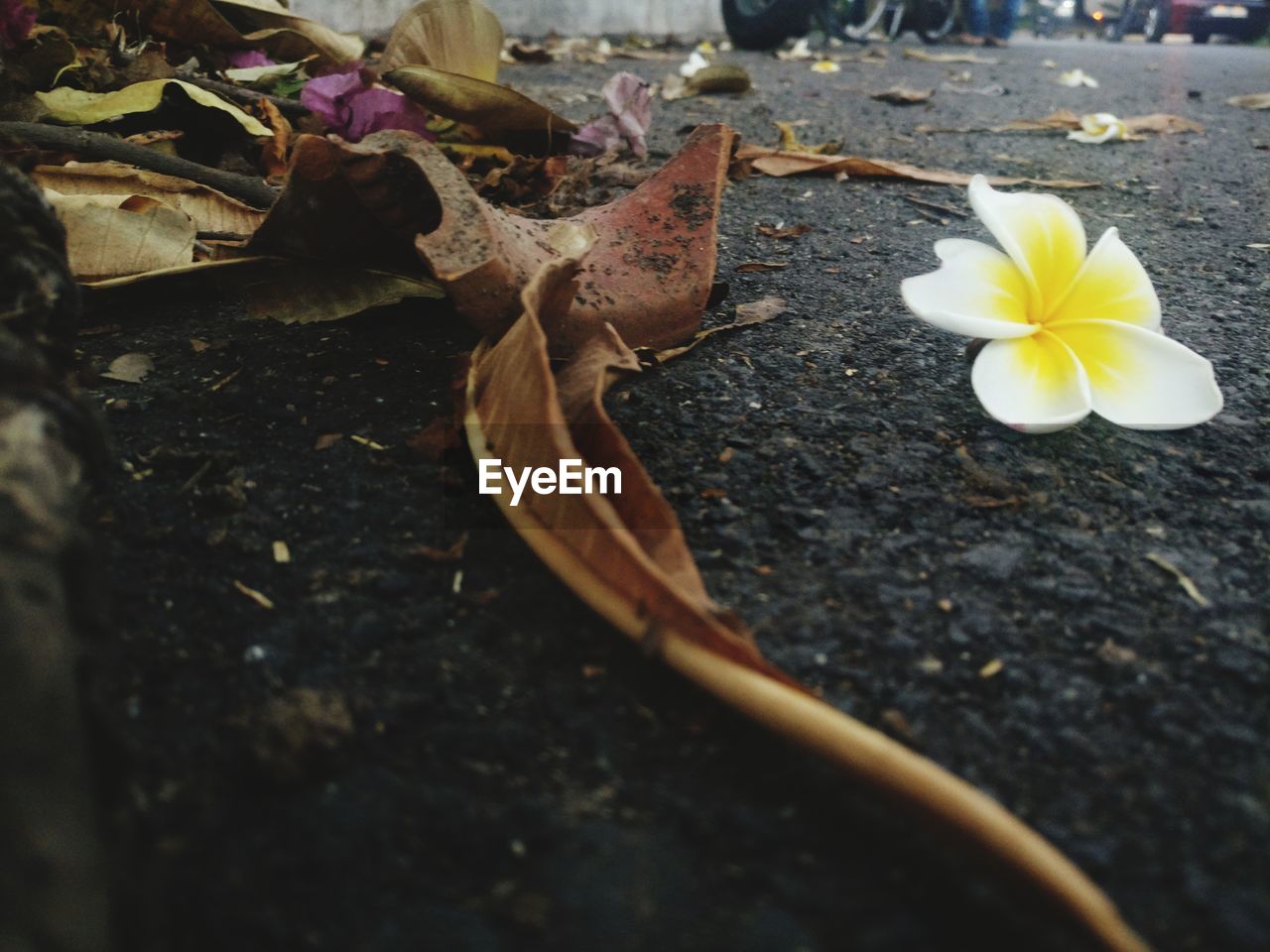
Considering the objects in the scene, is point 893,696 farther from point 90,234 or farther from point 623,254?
point 90,234

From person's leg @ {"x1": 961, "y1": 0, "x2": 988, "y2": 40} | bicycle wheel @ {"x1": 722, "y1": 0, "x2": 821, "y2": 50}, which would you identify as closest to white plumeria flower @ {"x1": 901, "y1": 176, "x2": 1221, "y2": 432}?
bicycle wheel @ {"x1": 722, "y1": 0, "x2": 821, "y2": 50}

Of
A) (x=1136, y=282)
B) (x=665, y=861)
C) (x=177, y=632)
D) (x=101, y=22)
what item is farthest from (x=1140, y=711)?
(x=101, y=22)

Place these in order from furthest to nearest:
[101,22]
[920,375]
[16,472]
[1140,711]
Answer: [101,22] → [920,375] → [1140,711] → [16,472]

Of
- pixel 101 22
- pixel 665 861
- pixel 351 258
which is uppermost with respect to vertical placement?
pixel 101 22

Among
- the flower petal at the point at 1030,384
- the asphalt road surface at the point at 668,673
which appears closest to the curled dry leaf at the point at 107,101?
the asphalt road surface at the point at 668,673

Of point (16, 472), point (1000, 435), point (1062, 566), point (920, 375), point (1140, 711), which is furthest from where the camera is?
point (920, 375)
